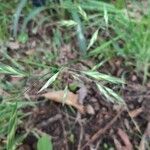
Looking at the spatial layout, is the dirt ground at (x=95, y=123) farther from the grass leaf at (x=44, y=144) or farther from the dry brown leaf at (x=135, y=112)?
the grass leaf at (x=44, y=144)

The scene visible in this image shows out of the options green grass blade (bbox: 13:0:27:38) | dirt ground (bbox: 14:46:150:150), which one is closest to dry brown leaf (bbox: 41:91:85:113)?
dirt ground (bbox: 14:46:150:150)

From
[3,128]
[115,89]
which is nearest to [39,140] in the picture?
[3,128]

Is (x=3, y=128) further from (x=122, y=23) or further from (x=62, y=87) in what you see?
(x=122, y=23)

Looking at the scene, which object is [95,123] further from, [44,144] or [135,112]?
[44,144]

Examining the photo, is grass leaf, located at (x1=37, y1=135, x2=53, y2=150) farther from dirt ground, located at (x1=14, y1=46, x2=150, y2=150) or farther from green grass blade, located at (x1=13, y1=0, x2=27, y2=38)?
green grass blade, located at (x1=13, y1=0, x2=27, y2=38)

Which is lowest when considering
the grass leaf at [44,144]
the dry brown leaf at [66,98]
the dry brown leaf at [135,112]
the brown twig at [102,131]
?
the brown twig at [102,131]

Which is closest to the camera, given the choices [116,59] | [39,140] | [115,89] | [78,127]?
[39,140]

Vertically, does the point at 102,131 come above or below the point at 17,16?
below

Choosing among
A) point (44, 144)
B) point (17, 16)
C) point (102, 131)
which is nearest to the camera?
point (44, 144)

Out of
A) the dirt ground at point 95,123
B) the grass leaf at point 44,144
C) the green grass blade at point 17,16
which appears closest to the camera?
the grass leaf at point 44,144

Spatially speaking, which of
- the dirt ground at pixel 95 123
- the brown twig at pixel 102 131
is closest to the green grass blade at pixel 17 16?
the dirt ground at pixel 95 123

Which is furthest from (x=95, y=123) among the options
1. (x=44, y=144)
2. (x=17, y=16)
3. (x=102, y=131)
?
(x=17, y=16)
